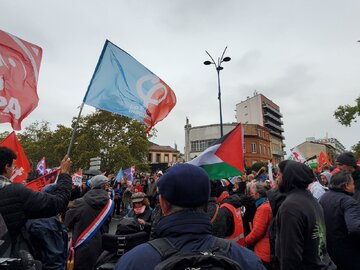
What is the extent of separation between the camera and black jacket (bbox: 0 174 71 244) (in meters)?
2.51

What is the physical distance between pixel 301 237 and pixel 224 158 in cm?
219

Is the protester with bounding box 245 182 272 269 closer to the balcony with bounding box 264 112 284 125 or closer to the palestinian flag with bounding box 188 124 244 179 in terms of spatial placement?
the palestinian flag with bounding box 188 124 244 179

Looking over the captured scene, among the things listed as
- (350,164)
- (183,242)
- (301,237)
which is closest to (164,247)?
(183,242)

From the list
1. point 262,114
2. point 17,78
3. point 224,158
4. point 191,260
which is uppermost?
point 262,114

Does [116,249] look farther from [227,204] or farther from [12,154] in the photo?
[227,204]

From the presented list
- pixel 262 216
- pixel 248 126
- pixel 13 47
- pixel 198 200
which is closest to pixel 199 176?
pixel 198 200

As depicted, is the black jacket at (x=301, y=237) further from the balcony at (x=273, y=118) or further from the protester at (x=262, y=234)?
the balcony at (x=273, y=118)

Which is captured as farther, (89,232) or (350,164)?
(350,164)

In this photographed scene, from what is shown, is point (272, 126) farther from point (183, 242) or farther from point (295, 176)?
point (183, 242)

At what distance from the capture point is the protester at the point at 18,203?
2513 millimetres

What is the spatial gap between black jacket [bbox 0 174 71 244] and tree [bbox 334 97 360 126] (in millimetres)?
37412

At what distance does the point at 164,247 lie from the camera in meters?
1.35

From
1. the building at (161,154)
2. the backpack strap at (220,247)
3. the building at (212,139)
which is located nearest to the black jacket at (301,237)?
the backpack strap at (220,247)

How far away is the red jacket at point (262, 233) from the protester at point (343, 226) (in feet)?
3.52
